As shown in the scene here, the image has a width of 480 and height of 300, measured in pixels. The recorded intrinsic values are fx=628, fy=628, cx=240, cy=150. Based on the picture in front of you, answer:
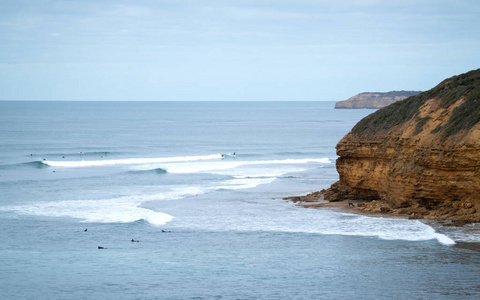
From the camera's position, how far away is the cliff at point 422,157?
27.4 meters

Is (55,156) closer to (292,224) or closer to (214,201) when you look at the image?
(214,201)

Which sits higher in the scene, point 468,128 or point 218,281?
point 468,128

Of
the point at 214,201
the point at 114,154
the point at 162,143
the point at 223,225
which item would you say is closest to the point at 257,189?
the point at 214,201

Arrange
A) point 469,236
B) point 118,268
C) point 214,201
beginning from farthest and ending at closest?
1. point 214,201
2. point 469,236
3. point 118,268

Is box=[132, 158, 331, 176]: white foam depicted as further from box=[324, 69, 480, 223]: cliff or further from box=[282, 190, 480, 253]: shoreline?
box=[324, 69, 480, 223]: cliff

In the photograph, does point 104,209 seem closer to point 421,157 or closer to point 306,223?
point 306,223

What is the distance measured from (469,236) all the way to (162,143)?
6122 cm

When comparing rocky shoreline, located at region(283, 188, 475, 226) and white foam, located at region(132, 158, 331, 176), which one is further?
white foam, located at region(132, 158, 331, 176)

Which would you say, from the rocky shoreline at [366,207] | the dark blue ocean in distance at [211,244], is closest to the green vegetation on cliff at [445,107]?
the rocky shoreline at [366,207]

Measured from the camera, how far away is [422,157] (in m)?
Result: 28.6

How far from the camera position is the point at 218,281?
1975 centimetres

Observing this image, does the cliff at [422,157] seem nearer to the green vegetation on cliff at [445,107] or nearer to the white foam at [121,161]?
the green vegetation on cliff at [445,107]

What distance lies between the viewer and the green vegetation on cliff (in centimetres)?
2853

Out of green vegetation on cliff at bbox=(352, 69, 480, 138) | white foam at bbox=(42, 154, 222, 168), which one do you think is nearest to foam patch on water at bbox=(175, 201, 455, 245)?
green vegetation on cliff at bbox=(352, 69, 480, 138)
